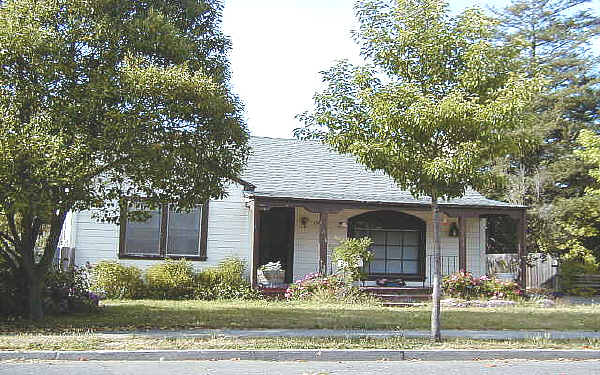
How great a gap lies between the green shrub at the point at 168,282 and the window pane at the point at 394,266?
21.2 ft

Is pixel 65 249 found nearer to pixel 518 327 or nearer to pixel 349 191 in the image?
pixel 349 191

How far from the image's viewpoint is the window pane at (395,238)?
2103cm

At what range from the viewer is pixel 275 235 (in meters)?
20.7

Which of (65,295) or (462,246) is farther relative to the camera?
(462,246)

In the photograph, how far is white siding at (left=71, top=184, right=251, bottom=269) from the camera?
17.8 m

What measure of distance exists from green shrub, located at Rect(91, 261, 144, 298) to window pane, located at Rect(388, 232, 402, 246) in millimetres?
7773

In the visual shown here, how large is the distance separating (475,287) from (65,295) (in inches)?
427

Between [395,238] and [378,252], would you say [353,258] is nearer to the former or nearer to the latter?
[378,252]

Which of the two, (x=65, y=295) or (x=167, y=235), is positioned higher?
(x=167, y=235)

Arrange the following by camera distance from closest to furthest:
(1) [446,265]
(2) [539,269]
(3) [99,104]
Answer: (3) [99,104]
(1) [446,265]
(2) [539,269]

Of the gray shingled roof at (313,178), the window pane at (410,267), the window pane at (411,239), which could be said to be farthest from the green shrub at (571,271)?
the window pane at (411,239)

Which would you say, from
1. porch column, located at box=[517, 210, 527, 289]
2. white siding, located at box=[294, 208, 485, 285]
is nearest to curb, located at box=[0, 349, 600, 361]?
porch column, located at box=[517, 210, 527, 289]

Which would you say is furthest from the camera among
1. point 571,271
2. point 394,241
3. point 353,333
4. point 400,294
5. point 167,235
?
point 571,271

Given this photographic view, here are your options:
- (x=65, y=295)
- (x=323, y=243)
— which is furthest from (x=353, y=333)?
(x=323, y=243)
